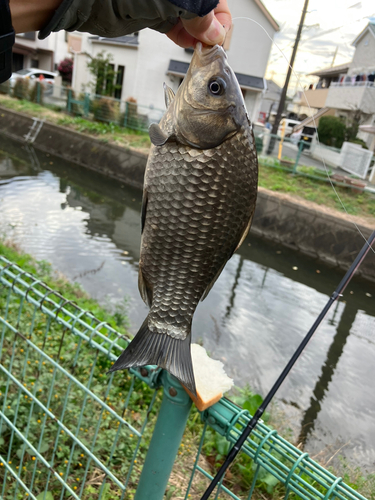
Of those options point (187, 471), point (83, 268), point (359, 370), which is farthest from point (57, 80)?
point (187, 471)

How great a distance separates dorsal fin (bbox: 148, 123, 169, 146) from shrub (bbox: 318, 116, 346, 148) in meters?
19.9

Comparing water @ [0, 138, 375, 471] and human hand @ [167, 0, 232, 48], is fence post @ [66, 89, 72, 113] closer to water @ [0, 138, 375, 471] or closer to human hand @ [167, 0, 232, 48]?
water @ [0, 138, 375, 471]

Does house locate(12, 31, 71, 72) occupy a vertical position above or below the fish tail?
above

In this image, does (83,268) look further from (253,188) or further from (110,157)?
(110,157)

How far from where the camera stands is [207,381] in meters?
1.37

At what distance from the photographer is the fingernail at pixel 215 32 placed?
0.95 meters

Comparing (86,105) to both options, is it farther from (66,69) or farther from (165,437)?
(165,437)

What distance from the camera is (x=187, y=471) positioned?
267 centimetres

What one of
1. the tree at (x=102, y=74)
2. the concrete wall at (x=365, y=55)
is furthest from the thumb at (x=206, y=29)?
the concrete wall at (x=365, y=55)

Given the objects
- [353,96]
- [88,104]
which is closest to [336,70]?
[353,96]

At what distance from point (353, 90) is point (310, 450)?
63.8 feet

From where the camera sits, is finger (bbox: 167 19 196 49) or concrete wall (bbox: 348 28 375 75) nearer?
finger (bbox: 167 19 196 49)

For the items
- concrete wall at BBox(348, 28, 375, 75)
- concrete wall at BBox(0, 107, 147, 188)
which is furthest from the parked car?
concrete wall at BBox(0, 107, 147, 188)

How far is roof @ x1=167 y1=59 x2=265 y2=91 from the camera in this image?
17.9 metres
